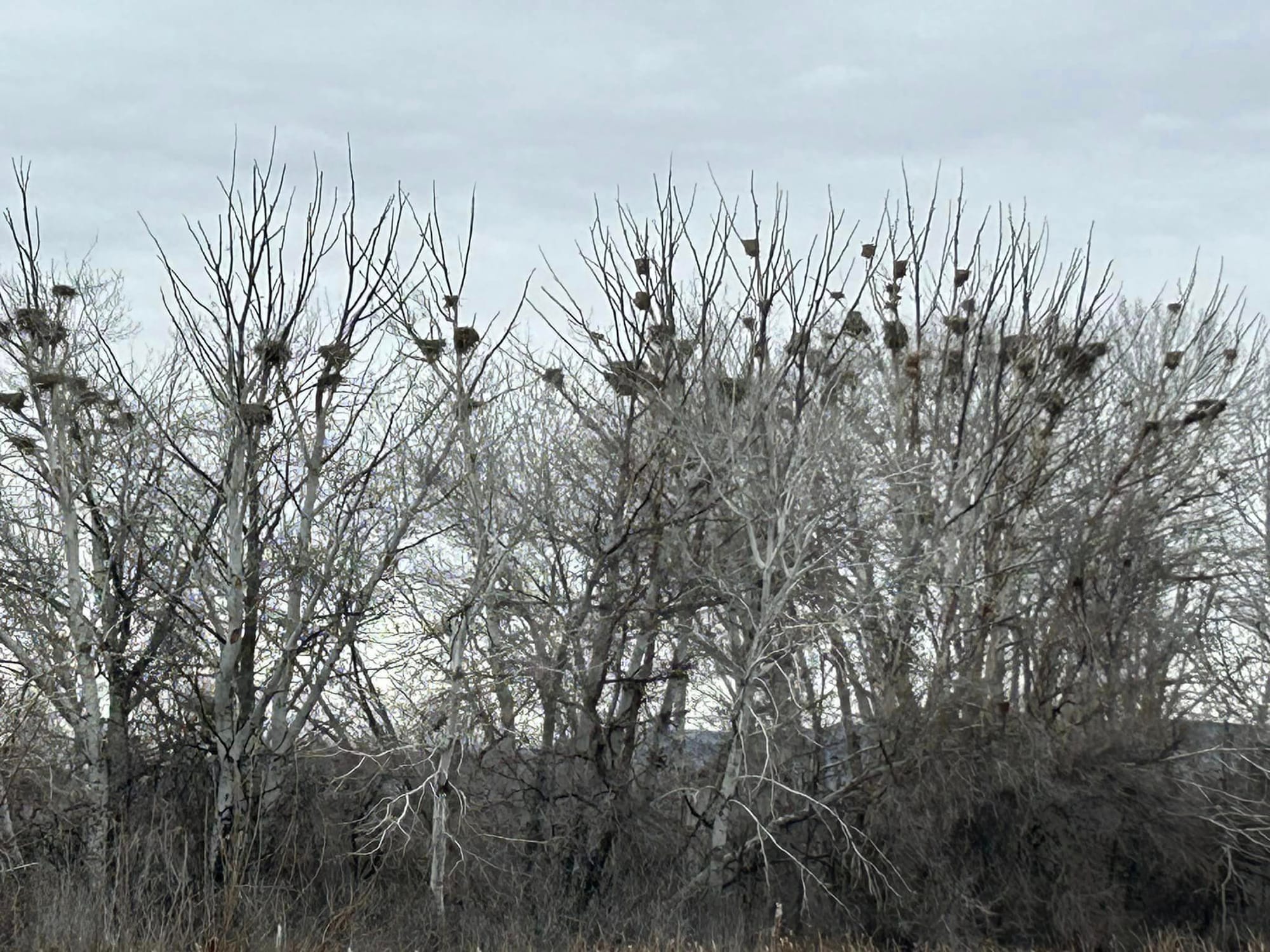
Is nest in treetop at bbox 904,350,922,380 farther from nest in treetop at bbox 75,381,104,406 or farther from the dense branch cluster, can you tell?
nest in treetop at bbox 75,381,104,406

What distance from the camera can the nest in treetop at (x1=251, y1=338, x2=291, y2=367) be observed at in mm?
15925

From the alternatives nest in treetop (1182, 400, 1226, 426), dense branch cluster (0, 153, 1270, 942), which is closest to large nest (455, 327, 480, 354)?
dense branch cluster (0, 153, 1270, 942)

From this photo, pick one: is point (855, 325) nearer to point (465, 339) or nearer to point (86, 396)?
point (465, 339)

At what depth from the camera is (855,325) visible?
786 inches

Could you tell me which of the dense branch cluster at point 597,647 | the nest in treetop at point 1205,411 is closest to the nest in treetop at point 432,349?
the dense branch cluster at point 597,647

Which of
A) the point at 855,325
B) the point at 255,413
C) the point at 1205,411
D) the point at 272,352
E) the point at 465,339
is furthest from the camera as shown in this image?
the point at 1205,411

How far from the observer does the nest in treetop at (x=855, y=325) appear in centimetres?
1964

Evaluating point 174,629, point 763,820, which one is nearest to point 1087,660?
point 763,820

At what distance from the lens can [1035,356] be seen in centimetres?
2119

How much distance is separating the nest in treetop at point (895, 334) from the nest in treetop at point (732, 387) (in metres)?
3.45

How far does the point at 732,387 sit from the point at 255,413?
6.75m

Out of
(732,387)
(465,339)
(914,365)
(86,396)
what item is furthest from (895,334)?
(86,396)

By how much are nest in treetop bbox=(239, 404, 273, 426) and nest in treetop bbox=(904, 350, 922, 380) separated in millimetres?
10346

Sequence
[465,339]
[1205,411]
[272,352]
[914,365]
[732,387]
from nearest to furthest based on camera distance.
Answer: [272,352] < [465,339] < [732,387] < [914,365] < [1205,411]
